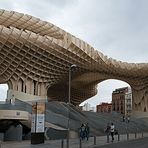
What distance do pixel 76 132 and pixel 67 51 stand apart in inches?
1045

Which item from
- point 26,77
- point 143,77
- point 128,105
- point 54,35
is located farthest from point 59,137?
point 128,105

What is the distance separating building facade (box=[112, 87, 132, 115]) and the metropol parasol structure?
2919 inches

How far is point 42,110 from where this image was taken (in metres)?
29.8

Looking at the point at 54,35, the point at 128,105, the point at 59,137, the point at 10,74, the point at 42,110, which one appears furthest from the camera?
the point at 128,105

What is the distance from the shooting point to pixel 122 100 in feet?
556

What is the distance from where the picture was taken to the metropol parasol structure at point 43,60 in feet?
197

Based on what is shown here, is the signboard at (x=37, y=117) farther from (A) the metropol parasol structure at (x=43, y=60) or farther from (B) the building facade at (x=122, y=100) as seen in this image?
(B) the building facade at (x=122, y=100)

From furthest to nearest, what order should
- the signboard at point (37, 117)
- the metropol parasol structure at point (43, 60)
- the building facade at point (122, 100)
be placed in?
the building facade at point (122, 100), the metropol parasol structure at point (43, 60), the signboard at point (37, 117)

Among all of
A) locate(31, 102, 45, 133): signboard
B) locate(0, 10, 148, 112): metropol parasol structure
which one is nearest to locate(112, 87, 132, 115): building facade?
locate(0, 10, 148, 112): metropol parasol structure

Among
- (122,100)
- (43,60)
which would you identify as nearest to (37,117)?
(43,60)

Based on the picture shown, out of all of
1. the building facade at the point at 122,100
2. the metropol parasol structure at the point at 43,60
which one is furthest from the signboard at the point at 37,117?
the building facade at the point at 122,100

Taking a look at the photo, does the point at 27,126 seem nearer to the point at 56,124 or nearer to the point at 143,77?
the point at 56,124

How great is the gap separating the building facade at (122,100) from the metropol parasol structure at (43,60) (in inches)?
2919

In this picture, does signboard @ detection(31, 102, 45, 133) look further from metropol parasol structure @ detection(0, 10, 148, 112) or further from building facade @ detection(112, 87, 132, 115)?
building facade @ detection(112, 87, 132, 115)
